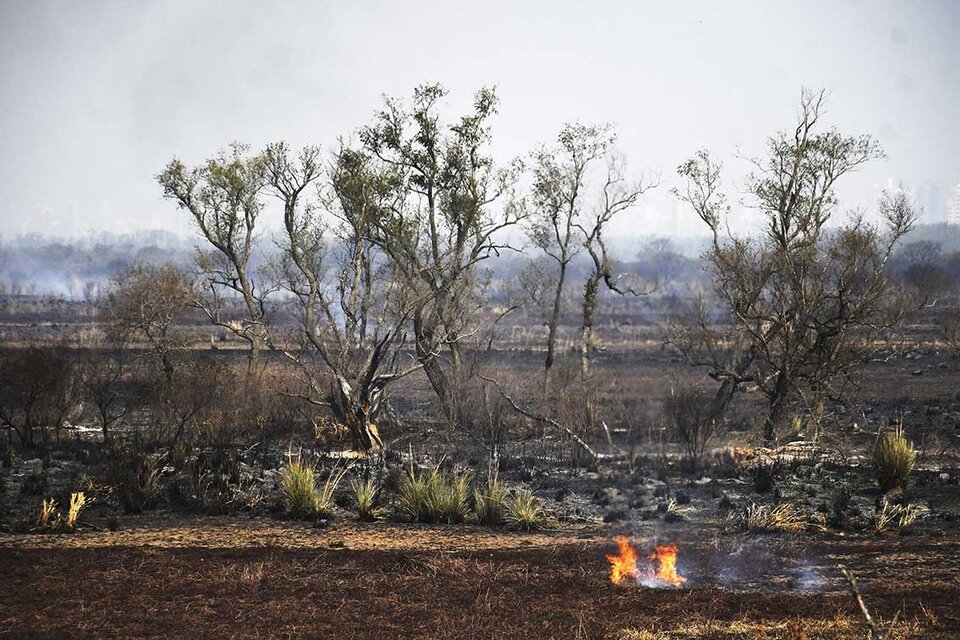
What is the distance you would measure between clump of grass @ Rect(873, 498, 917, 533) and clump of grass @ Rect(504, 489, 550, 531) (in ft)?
15.6

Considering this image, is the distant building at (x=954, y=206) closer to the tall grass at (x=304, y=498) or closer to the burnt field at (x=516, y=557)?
the burnt field at (x=516, y=557)

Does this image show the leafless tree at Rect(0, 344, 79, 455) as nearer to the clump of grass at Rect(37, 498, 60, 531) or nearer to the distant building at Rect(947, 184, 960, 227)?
the clump of grass at Rect(37, 498, 60, 531)

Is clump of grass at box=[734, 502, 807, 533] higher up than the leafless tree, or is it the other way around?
the leafless tree

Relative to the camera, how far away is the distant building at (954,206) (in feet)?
356

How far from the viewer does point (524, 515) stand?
13.1m

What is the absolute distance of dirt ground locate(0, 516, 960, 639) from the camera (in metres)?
8.70

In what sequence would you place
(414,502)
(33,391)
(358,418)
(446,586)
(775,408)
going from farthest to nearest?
(775,408)
(33,391)
(358,418)
(414,502)
(446,586)

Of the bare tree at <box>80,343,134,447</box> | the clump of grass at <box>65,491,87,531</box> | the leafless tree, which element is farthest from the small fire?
the bare tree at <box>80,343,134,447</box>

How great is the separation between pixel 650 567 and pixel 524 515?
8.70ft

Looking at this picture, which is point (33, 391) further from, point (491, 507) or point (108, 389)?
point (491, 507)

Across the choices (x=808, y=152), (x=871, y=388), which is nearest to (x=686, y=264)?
(x=871, y=388)

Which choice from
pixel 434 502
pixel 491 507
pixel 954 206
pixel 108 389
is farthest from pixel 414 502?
pixel 954 206

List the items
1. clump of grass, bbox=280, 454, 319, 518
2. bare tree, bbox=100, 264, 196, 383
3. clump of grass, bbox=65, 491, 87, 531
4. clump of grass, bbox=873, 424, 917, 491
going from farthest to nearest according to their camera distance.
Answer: bare tree, bbox=100, 264, 196, 383 → clump of grass, bbox=873, 424, 917, 491 → clump of grass, bbox=280, 454, 319, 518 → clump of grass, bbox=65, 491, 87, 531

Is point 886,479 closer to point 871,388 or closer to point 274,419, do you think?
point 274,419
